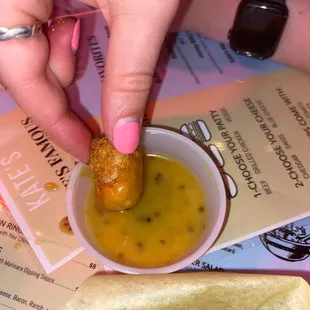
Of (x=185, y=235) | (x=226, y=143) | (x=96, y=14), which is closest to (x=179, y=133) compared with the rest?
(x=226, y=143)

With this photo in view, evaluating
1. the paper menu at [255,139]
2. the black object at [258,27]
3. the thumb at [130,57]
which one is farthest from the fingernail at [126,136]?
the black object at [258,27]

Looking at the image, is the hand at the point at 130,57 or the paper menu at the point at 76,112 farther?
the paper menu at the point at 76,112

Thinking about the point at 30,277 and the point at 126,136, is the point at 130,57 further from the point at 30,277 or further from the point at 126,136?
the point at 30,277

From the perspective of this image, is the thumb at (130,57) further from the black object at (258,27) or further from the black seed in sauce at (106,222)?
the black object at (258,27)

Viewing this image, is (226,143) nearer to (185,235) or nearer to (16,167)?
(185,235)

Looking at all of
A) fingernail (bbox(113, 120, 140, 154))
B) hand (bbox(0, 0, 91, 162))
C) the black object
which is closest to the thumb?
fingernail (bbox(113, 120, 140, 154))

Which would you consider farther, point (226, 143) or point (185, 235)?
point (226, 143)

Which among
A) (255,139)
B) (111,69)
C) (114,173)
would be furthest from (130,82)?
(255,139)
